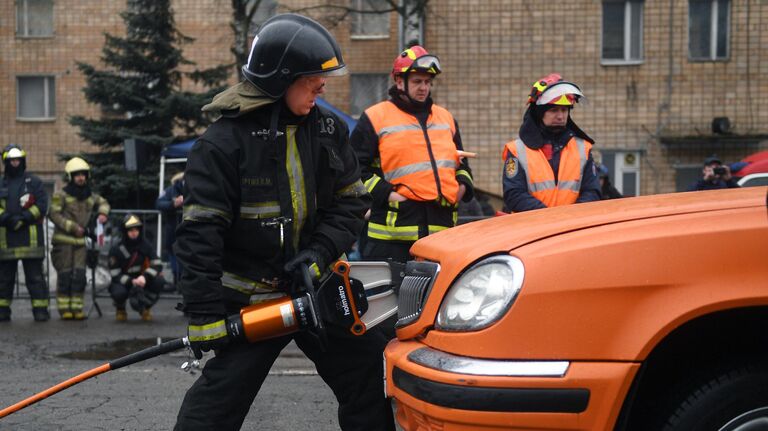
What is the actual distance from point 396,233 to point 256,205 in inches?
80.9

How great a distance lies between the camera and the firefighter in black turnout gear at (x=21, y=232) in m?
10.9

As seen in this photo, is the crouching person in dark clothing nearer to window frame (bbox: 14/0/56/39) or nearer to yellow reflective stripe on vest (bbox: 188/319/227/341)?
yellow reflective stripe on vest (bbox: 188/319/227/341)

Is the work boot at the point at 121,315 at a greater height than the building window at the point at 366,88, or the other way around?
the building window at the point at 366,88

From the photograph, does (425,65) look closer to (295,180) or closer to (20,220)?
(295,180)

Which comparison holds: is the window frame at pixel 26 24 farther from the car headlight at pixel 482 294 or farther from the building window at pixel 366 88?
the car headlight at pixel 482 294

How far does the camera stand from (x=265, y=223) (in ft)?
12.3

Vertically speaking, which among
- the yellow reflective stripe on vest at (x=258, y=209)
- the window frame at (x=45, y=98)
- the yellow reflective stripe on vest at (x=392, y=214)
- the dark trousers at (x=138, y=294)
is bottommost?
the dark trousers at (x=138, y=294)

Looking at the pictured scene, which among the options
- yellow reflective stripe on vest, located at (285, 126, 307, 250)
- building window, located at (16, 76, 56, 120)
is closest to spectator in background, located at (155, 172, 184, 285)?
yellow reflective stripe on vest, located at (285, 126, 307, 250)

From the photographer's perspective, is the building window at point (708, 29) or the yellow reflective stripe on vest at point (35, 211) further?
the building window at point (708, 29)

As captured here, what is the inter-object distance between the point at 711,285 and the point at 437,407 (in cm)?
91

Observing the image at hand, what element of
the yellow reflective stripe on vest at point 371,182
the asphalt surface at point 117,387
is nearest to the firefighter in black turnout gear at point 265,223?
the asphalt surface at point 117,387

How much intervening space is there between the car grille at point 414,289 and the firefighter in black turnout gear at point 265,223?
362mm

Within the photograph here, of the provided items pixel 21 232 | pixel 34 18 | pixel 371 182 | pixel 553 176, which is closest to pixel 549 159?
pixel 553 176

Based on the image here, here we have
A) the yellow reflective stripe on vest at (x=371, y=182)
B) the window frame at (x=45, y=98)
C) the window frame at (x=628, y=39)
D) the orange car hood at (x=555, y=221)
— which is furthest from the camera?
the window frame at (x=45, y=98)
